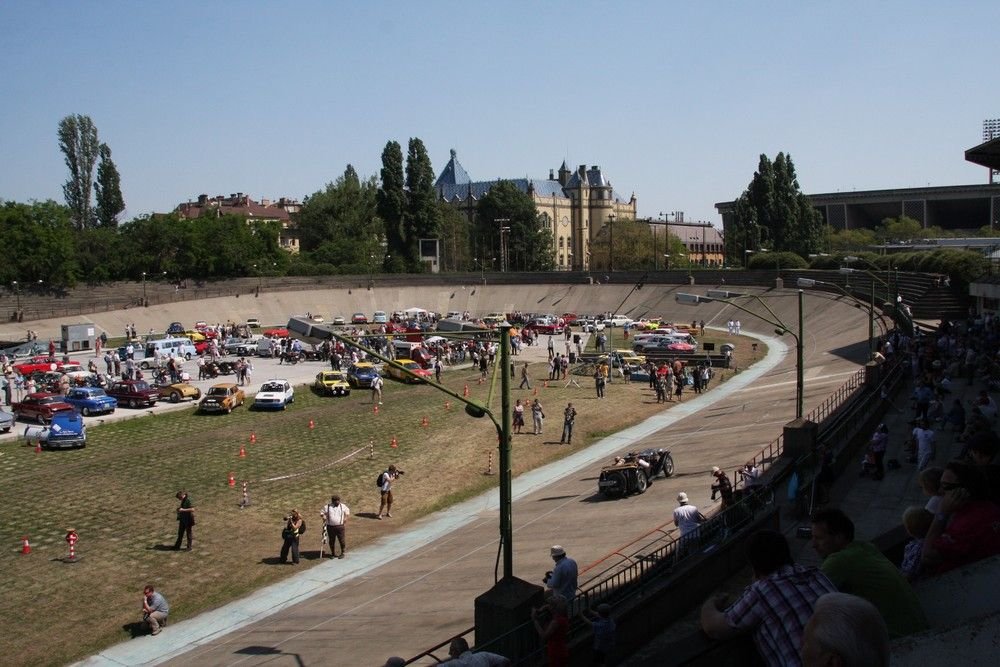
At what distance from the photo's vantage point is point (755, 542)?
18.4ft

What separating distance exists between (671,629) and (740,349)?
170 feet

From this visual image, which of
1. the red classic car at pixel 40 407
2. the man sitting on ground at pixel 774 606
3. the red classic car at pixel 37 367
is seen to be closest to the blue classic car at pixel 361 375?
the red classic car at pixel 40 407

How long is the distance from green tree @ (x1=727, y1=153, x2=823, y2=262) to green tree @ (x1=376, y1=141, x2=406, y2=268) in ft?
131

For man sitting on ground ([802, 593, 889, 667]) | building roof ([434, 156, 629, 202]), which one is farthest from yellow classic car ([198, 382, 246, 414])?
building roof ([434, 156, 629, 202])

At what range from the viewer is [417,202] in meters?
112

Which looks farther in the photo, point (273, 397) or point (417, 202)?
point (417, 202)


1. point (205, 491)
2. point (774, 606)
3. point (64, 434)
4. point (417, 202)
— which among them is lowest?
point (205, 491)

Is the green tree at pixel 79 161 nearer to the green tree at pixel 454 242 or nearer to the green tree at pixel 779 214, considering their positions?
the green tree at pixel 454 242

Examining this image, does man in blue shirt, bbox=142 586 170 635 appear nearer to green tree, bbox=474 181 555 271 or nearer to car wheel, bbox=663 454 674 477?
car wheel, bbox=663 454 674 477

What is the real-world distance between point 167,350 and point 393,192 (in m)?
59.3

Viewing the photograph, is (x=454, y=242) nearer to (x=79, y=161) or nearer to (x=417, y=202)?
(x=417, y=202)

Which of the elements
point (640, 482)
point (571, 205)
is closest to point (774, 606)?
point (640, 482)

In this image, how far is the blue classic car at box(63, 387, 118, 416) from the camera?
3788 centimetres

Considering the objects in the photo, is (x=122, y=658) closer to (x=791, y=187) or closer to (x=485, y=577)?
(x=485, y=577)
